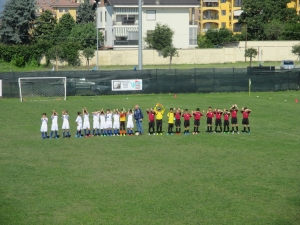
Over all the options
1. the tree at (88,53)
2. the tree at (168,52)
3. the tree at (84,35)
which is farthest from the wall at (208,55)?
the tree at (84,35)

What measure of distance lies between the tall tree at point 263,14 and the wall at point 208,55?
9159 mm

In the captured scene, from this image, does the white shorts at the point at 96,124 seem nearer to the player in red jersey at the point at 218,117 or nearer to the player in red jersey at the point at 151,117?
the player in red jersey at the point at 151,117

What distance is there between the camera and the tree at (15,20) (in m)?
77.7

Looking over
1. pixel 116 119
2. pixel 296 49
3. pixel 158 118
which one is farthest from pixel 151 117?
pixel 296 49

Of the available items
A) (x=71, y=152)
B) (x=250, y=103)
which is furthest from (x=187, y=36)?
(x=71, y=152)

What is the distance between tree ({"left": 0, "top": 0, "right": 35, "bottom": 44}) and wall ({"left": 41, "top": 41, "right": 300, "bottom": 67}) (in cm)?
819

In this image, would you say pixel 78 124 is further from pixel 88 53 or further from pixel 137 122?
pixel 88 53

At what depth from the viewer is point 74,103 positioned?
1678 inches

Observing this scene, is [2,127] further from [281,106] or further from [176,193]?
[281,106]

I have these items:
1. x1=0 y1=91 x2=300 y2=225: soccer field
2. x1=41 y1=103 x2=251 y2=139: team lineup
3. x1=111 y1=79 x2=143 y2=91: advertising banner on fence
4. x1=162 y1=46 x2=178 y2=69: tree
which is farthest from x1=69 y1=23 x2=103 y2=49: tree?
x1=41 y1=103 x2=251 y2=139: team lineup

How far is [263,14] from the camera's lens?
294 ft

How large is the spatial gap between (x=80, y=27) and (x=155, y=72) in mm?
36324

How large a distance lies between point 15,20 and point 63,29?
10466 mm

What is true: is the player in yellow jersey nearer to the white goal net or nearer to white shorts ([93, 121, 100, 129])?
white shorts ([93, 121, 100, 129])
